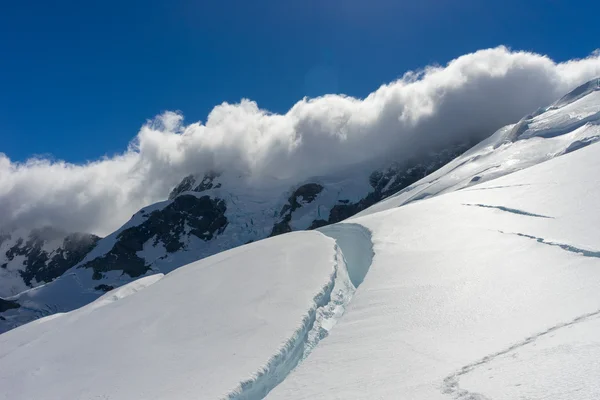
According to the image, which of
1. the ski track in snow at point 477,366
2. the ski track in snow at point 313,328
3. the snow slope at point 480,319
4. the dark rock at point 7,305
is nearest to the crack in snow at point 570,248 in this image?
the snow slope at point 480,319

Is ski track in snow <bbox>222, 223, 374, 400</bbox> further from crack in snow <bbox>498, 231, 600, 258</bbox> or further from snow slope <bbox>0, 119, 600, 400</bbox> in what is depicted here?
crack in snow <bbox>498, 231, 600, 258</bbox>

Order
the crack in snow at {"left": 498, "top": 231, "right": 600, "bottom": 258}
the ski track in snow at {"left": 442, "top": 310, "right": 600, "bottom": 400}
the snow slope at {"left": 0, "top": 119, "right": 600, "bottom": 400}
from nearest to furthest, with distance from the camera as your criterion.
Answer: the ski track in snow at {"left": 442, "top": 310, "right": 600, "bottom": 400} → the snow slope at {"left": 0, "top": 119, "right": 600, "bottom": 400} → the crack in snow at {"left": 498, "top": 231, "right": 600, "bottom": 258}

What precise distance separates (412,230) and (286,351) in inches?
487

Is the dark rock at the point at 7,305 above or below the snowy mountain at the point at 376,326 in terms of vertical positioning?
above

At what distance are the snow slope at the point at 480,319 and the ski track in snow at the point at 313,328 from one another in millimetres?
526

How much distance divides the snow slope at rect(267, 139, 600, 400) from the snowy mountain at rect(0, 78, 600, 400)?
4cm

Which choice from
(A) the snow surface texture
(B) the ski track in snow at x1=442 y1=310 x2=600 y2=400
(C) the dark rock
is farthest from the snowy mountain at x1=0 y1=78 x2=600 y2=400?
(C) the dark rock

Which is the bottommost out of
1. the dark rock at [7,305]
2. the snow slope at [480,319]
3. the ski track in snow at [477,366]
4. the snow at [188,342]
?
the ski track in snow at [477,366]

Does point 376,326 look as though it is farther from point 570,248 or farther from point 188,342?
point 570,248

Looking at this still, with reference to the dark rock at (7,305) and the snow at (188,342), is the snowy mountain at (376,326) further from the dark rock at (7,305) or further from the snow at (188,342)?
the dark rock at (7,305)

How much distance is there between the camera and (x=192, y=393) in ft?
26.4

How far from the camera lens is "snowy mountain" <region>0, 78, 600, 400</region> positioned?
7047 millimetres

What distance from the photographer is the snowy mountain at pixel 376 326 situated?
277 inches

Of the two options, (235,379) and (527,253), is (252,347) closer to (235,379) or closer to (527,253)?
(235,379)
